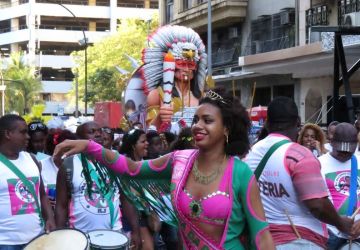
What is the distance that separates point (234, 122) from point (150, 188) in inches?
27.8

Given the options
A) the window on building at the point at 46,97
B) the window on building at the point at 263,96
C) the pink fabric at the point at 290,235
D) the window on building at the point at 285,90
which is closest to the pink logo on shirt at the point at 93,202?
the pink fabric at the point at 290,235

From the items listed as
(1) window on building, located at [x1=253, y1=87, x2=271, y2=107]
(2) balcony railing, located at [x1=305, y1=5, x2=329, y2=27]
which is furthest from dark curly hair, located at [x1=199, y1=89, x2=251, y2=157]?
(1) window on building, located at [x1=253, y1=87, x2=271, y2=107]

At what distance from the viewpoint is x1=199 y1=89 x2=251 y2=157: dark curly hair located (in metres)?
3.88

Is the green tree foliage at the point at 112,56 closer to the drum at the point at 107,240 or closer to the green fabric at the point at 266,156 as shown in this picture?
the drum at the point at 107,240

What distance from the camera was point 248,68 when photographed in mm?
29641

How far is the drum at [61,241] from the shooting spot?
14.2 ft

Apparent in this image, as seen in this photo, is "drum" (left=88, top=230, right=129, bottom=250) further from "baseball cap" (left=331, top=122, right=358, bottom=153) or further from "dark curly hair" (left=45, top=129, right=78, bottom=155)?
"dark curly hair" (left=45, top=129, right=78, bottom=155)

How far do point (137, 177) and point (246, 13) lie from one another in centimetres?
3174

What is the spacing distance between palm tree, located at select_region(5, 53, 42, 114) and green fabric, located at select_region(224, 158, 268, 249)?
56.2 meters

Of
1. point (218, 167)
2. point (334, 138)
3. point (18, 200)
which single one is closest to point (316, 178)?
point (218, 167)

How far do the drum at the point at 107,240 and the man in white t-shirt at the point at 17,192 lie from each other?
1.82ft

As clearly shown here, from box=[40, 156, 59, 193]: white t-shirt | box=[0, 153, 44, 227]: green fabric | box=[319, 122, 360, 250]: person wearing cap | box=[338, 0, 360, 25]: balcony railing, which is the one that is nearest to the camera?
box=[0, 153, 44, 227]: green fabric

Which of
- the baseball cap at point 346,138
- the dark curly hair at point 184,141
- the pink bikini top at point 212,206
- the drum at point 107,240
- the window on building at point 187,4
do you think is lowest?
the drum at point 107,240

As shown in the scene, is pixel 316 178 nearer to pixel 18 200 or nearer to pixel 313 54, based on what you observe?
pixel 18 200
